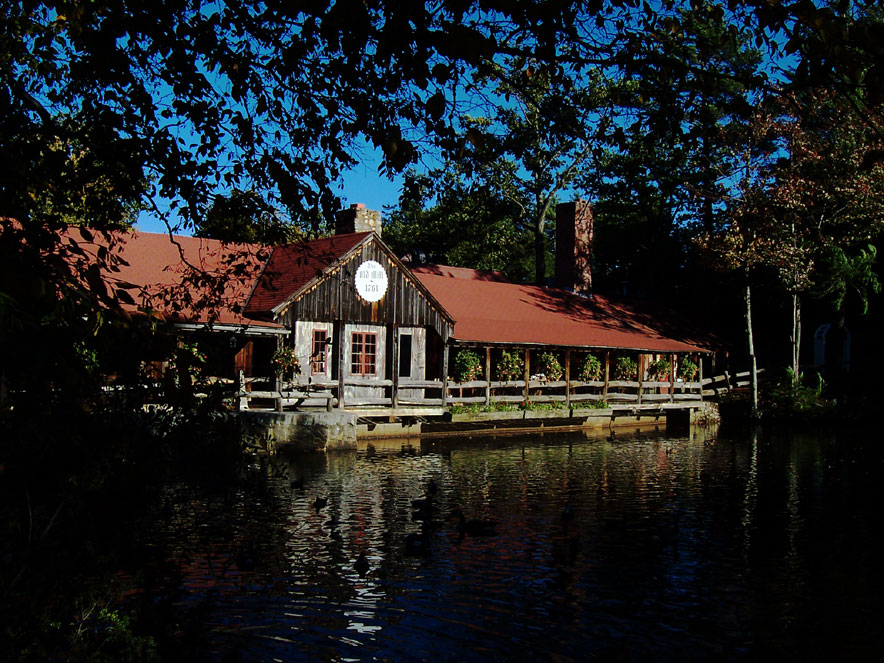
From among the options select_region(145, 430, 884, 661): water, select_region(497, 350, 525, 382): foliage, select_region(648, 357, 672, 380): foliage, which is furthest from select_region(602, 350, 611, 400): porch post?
select_region(145, 430, 884, 661): water

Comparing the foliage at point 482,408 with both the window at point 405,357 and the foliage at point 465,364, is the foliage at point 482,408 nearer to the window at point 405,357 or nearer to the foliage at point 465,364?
the foliage at point 465,364

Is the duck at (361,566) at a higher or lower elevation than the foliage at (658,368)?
lower

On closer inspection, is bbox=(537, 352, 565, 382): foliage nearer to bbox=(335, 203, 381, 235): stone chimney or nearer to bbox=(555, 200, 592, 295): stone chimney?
bbox=(555, 200, 592, 295): stone chimney

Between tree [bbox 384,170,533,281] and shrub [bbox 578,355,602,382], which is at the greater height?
tree [bbox 384,170,533,281]

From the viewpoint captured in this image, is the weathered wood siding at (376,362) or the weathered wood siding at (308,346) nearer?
the weathered wood siding at (308,346)

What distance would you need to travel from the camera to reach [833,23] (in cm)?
552

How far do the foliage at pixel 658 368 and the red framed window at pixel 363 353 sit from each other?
44.2 ft

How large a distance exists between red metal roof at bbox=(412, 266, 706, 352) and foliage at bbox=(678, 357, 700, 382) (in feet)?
3.10

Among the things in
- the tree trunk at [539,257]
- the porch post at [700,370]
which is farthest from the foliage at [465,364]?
the tree trunk at [539,257]

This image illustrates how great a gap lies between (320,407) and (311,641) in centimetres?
1784

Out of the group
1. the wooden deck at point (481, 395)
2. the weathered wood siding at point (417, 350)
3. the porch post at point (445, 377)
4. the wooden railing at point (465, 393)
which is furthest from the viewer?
the weathered wood siding at point (417, 350)

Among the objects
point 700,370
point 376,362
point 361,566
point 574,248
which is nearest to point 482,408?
point 376,362

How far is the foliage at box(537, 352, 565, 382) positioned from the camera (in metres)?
32.8

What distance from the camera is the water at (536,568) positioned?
26.8ft
